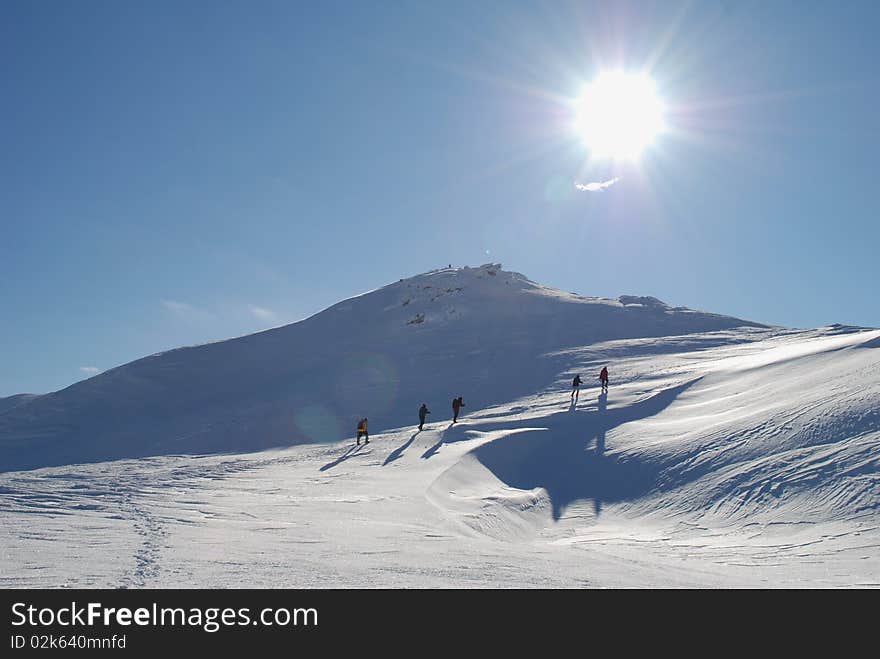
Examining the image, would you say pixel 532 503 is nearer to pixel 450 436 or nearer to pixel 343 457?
pixel 450 436

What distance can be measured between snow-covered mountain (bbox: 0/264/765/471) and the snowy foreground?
981 cm

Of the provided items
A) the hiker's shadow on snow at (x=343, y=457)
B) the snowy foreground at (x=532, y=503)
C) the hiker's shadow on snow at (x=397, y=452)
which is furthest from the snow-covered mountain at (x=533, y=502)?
the hiker's shadow on snow at (x=343, y=457)

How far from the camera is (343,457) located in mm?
23531

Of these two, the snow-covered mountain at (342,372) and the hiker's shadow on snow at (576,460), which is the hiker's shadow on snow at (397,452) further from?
the snow-covered mountain at (342,372)

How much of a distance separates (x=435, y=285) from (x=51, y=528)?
2401 inches

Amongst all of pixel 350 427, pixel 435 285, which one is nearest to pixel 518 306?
pixel 435 285

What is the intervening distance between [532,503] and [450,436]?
8.11 m

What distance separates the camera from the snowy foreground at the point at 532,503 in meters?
8.77

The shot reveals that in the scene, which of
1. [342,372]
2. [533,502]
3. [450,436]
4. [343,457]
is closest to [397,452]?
[343,457]

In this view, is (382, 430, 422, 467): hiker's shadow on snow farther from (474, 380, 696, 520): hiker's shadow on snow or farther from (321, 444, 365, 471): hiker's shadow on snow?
(474, 380, 696, 520): hiker's shadow on snow

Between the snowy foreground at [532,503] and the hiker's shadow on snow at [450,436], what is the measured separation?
0.54ft

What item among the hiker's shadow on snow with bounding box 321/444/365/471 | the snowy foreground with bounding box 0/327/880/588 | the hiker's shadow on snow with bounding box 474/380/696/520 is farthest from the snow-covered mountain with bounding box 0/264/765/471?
the hiker's shadow on snow with bounding box 474/380/696/520

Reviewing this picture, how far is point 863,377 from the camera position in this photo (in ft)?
62.6

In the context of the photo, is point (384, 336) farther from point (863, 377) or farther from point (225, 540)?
point (225, 540)
